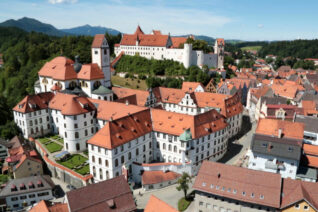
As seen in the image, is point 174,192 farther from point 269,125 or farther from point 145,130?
point 269,125

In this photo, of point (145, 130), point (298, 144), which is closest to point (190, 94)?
point (145, 130)

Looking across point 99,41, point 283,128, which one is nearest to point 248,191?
point 283,128

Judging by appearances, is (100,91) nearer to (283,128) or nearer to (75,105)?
(75,105)

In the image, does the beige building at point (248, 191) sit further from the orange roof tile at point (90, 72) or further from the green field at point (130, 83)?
the green field at point (130, 83)

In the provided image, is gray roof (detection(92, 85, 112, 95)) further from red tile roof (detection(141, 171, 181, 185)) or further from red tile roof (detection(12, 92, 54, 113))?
red tile roof (detection(141, 171, 181, 185))

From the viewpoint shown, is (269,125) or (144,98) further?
(144,98)

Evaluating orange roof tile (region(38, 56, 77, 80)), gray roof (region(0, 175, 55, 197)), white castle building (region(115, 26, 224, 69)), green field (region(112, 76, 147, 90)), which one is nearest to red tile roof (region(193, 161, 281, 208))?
gray roof (region(0, 175, 55, 197))
